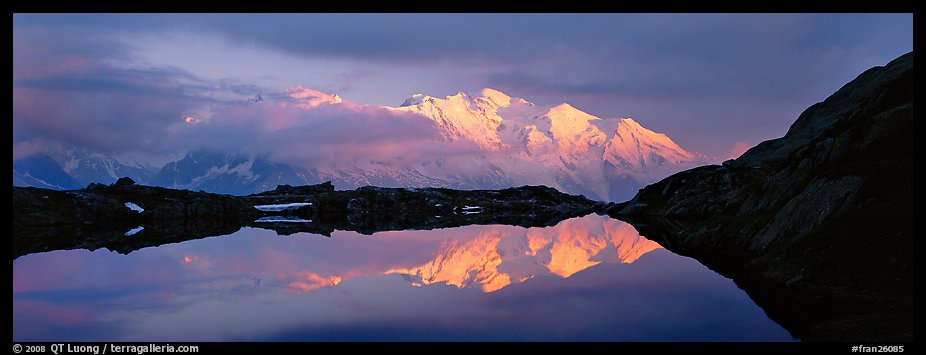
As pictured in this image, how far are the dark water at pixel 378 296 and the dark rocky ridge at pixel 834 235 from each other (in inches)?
140

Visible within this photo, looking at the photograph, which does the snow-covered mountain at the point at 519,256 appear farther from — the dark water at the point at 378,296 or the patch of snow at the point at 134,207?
the patch of snow at the point at 134,207

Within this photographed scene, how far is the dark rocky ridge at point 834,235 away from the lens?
→ 4034 cm

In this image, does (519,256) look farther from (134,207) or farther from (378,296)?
(134,207)

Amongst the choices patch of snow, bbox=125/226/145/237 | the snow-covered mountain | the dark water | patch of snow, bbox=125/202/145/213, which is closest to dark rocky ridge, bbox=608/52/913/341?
the dark water

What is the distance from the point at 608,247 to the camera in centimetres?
10838

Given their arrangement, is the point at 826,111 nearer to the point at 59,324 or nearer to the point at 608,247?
the point at 608,247

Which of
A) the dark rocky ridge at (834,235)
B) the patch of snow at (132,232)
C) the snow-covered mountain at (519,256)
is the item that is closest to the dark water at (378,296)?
the snow-covered mountain at (519,256)

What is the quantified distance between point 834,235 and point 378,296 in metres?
41.6

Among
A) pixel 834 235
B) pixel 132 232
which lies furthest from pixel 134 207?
pixel 834 235

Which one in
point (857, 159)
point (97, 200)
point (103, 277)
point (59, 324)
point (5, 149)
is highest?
point (97, 200)

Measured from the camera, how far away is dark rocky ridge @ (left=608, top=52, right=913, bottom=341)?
40344 millimetres
